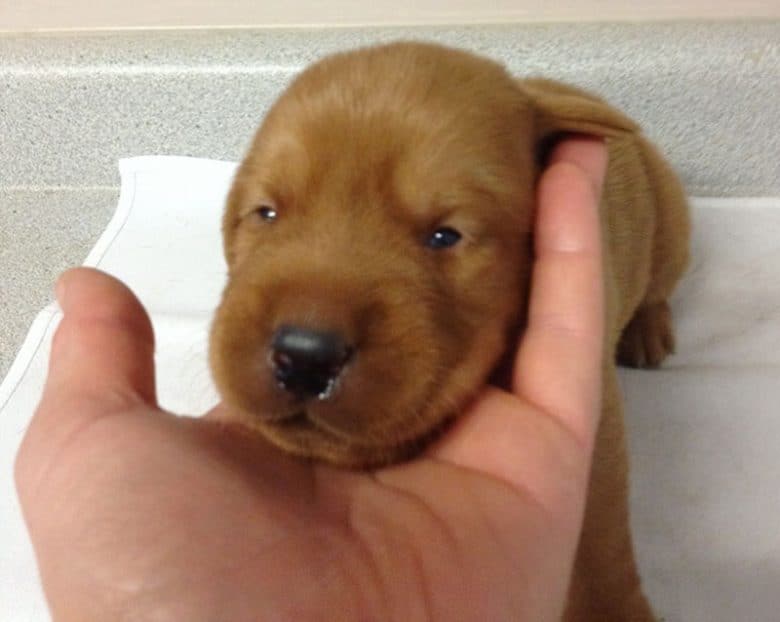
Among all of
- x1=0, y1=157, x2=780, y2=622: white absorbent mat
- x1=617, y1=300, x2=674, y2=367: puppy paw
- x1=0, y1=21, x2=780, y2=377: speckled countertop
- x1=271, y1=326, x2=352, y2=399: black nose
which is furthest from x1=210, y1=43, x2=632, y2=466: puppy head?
x1=0, y1=21, x2=780, y2=377: speckled countertop

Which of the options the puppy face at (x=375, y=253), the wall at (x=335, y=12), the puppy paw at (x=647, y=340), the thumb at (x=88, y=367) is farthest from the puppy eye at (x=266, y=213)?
the wall at (x=335, y=12)

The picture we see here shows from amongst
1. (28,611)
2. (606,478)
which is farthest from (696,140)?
(28,611)

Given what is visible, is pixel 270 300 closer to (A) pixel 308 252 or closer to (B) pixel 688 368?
(A) pixel 308 252

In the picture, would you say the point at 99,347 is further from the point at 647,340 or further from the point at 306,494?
the point at 647,340

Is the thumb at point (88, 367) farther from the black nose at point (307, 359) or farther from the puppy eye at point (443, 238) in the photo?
the puppy eye at point (443, 238)

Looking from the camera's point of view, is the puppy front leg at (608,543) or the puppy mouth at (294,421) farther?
the puppy front leg at (608,543)

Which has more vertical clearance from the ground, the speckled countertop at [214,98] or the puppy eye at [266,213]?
the puppy eye at [266,213]

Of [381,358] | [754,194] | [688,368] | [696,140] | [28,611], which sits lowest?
[28,611]
